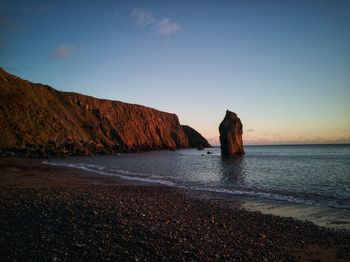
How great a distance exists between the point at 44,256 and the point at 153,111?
152 metres

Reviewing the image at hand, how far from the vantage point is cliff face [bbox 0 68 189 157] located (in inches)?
2648

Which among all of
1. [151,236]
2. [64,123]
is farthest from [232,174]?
[64,123]

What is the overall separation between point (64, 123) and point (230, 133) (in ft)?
164

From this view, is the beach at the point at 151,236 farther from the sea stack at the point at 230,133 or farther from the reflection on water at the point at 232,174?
the sea stack at the point at 230,133

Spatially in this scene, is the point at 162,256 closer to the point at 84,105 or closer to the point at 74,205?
the point at 74,205

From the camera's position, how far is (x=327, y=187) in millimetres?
24625

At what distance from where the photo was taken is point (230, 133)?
82062mm

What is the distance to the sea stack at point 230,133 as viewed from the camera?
81875 mm

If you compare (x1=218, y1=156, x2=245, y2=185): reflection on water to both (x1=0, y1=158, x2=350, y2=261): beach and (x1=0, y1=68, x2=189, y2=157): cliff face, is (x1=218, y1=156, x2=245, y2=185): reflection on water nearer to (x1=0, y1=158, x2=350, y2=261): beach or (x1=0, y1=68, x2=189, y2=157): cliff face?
(x1=0, y1=158, x2=350, y2=261): beach

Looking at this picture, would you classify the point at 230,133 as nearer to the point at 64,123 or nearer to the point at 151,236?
the point at 64,123

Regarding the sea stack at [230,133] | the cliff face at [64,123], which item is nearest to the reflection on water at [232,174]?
the sea stack at [230,133]

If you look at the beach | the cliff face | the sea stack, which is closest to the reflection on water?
the beach

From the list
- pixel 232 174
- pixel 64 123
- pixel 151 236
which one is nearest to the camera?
pixel 151 236

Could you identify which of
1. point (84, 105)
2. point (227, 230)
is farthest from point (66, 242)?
point (84, 105)
